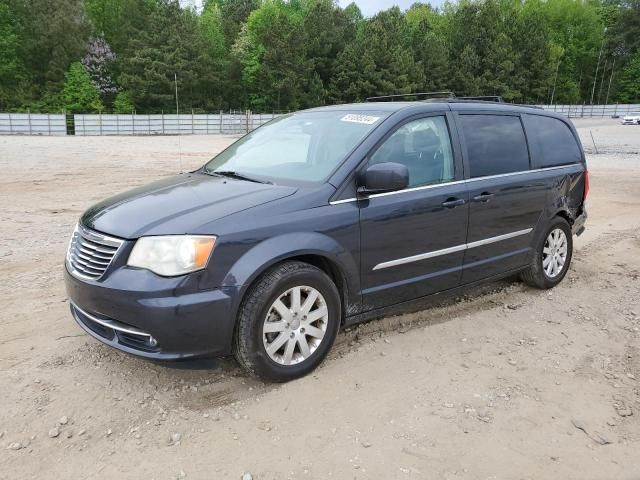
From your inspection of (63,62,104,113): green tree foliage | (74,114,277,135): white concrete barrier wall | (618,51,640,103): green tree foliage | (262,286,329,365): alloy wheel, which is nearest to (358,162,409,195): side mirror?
(262,286,329,365): alloy wheel

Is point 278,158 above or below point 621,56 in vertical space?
below

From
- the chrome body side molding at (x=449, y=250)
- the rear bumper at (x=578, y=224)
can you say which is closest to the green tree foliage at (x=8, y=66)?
the rear bumper at (x=578, y=224)

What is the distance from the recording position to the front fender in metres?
3.22

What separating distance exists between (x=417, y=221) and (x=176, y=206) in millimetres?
1709

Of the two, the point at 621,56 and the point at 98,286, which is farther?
the point at 621,56

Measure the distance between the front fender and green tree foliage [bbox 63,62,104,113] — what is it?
5989 cm

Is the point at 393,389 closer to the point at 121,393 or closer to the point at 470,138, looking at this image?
the point at 121,393

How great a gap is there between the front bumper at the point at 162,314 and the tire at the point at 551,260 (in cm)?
330

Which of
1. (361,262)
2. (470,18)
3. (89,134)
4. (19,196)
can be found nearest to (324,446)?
(361,262)

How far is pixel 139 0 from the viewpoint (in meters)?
67.1

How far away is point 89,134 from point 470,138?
3910 centimetres

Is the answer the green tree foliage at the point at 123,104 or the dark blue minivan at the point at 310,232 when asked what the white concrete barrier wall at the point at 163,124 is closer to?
the green tree foliage at the point at 123,104

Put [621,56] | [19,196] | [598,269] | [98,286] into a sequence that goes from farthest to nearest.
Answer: [621,56]
[19,196]
[598,269]
[98,286]

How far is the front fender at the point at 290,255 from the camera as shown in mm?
3219
